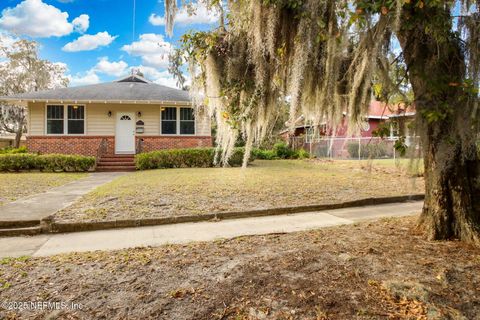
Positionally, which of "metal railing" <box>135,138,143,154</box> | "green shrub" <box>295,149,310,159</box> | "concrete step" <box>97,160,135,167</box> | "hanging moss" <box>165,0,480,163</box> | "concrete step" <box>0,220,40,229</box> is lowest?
"concrete step" <box>0,220,40,229</box>

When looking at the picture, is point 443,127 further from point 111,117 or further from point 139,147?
point 111,117

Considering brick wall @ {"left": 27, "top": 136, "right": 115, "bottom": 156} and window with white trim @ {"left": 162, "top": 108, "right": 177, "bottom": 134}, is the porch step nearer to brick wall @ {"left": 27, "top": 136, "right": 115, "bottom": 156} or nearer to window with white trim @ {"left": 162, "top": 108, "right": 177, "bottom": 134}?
brick wall @ {"left": 27, "top": 136, "right": 115, "bottom": 156}

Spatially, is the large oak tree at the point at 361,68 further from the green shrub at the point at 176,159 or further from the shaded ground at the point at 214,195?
the green shrub at the point at 176,159

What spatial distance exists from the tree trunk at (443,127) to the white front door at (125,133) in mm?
13230

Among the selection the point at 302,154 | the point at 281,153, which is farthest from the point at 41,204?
the point at 302,154

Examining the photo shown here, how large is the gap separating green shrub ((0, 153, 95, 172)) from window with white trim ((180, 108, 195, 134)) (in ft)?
14.9

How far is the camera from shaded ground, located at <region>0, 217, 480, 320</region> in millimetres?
2080

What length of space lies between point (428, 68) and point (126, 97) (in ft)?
44.1

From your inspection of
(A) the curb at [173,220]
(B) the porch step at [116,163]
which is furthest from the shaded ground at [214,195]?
(B) the porch step at [116,163]

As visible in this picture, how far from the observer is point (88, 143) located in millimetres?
14055

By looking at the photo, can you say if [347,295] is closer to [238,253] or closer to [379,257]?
[379,257]

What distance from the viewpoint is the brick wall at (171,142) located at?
1454cm

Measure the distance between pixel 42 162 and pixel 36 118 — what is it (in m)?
3.25

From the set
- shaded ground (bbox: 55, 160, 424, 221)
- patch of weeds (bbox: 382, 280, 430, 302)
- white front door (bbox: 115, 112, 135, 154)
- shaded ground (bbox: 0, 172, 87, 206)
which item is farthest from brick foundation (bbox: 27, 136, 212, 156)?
patch of weeds (bbox: 382, 280, 430, 302)
